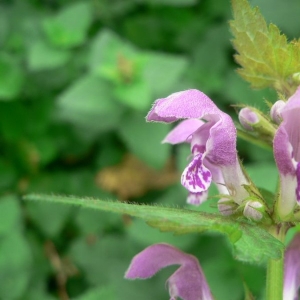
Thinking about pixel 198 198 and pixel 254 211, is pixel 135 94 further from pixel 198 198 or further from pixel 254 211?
pixel 254 211

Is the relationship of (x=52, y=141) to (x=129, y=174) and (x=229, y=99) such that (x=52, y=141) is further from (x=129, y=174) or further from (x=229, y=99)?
(x=229, y=99)

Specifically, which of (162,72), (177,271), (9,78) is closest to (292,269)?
(177,271)

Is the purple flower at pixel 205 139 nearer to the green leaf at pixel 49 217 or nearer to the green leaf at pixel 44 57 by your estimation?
the green leaf at pixel 49 217

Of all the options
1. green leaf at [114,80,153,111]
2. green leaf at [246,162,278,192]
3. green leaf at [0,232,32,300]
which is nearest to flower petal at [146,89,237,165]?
green leaf at [246,162,278,192]

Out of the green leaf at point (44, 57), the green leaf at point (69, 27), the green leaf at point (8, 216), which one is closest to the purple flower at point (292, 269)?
the green leaf at point (8, 216)

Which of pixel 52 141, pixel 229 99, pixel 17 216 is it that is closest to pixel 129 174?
pixel 52 141

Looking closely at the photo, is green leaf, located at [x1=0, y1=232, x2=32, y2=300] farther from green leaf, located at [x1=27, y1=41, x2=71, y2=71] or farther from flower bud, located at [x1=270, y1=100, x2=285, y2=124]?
flower bud, located at [x1=270, y1=100, x2=285, y2=124]
